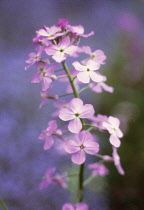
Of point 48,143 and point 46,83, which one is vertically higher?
point 46,83

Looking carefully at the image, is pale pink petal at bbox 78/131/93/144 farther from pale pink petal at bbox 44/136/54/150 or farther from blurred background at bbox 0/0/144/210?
blurred background at bbox 0/0/144/210

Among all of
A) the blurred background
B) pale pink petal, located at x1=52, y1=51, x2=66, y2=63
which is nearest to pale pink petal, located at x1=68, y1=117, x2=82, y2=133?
pale pink petal, located at x1=52, y1=51, x2=66, y2=63

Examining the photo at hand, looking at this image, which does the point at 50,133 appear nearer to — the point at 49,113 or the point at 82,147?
the point at 82,147

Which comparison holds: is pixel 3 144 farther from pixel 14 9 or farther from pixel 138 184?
pixel 14 9

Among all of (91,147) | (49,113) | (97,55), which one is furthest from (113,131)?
(49,113)

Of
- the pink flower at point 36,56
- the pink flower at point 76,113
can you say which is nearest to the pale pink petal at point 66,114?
the pink flower at point 76,113

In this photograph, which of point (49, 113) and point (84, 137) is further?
point (49, 113)

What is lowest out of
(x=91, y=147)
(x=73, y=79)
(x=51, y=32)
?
(x=91, y=147)
